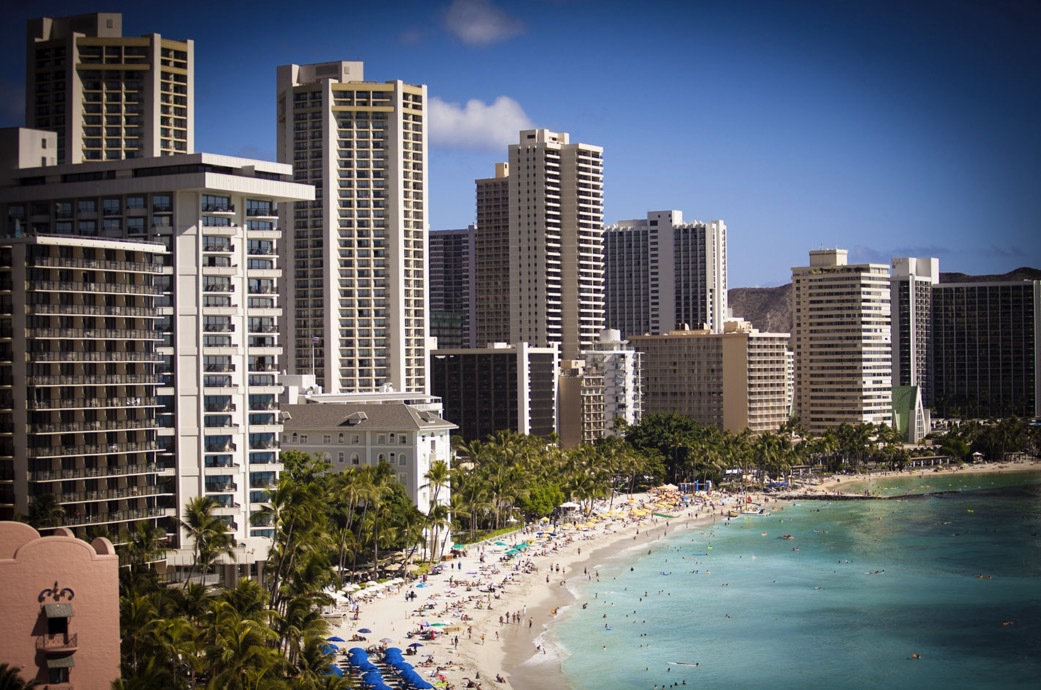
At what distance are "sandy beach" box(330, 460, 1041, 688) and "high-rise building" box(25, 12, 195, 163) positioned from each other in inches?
2329

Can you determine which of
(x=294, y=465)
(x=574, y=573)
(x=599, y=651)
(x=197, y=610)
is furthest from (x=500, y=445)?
(x=197, y=610)

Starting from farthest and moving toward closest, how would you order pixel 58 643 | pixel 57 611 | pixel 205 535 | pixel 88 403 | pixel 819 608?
pixel 819 608, pixel 88 403, pixel 205 535, pixel 58 643, pixel 57 611

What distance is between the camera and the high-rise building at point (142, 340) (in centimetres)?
7144

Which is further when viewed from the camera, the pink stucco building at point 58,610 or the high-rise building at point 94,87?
the high-rise building at point 94,87

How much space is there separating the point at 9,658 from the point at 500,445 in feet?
383

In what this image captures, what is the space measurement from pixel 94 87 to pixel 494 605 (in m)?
75.5

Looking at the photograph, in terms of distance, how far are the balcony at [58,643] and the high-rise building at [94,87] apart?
330 feet

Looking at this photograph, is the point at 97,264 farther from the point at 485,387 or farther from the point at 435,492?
the point at 485,387

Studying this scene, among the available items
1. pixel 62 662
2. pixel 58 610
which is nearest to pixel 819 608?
pixel 62 662

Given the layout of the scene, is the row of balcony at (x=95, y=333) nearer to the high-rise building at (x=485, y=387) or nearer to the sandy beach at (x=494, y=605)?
the sandy beach at (x=494, y=605)

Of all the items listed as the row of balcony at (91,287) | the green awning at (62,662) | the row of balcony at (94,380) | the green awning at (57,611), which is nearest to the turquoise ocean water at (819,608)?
the row of balcony at (94,380)

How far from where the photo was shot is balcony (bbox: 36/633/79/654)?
43.5m

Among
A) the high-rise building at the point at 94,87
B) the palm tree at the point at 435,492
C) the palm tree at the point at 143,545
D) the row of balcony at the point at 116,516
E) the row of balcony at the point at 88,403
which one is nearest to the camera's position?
the palm tree at the point at 143,545

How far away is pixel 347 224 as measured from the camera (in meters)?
155
